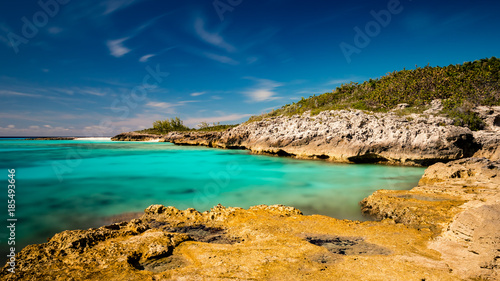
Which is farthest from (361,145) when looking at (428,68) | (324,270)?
(428,68)

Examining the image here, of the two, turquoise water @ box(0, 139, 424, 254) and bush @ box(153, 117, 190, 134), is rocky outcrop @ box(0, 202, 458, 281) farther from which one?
bush @ box(153, 117, 190, 134)

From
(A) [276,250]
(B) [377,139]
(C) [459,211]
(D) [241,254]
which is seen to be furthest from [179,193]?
(B) [377,139]

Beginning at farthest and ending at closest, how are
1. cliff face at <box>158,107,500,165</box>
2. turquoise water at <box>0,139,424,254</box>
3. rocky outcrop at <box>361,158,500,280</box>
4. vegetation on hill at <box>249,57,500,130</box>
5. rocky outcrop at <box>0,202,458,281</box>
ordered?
vegetation on hill at <box>249,57,500,130</box> < cliff face at <box>158,107,500,165</box> < turquoise water at <box>0,139,424,254</box> < rocky outcrop at <box>361,158,500,280</box> < rocky outcrop at <box>0,202,458,281</box>

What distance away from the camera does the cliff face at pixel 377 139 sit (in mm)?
17031

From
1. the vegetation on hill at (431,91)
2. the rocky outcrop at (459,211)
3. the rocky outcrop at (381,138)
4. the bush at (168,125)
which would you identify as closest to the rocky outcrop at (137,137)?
the bush at (168,125)

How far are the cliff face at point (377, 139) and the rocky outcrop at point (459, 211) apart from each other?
704 centimetres

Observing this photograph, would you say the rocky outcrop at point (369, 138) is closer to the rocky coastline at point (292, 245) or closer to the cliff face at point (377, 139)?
the cliff face at point (377, 139)

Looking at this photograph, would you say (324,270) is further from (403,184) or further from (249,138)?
(249,138)

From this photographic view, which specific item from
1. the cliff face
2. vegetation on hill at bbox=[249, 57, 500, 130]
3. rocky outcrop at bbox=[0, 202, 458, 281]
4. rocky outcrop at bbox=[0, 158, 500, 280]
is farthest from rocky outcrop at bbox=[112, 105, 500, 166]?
rocky outcrop at bbox=[0, 202, 458, 281]

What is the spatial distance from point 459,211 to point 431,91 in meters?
29.4

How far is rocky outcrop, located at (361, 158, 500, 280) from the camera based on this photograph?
3463 mm

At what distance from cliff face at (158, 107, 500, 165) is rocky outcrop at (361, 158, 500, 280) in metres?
7.04

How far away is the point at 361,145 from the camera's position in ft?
62.3

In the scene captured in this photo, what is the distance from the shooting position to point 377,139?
61.1 ft
